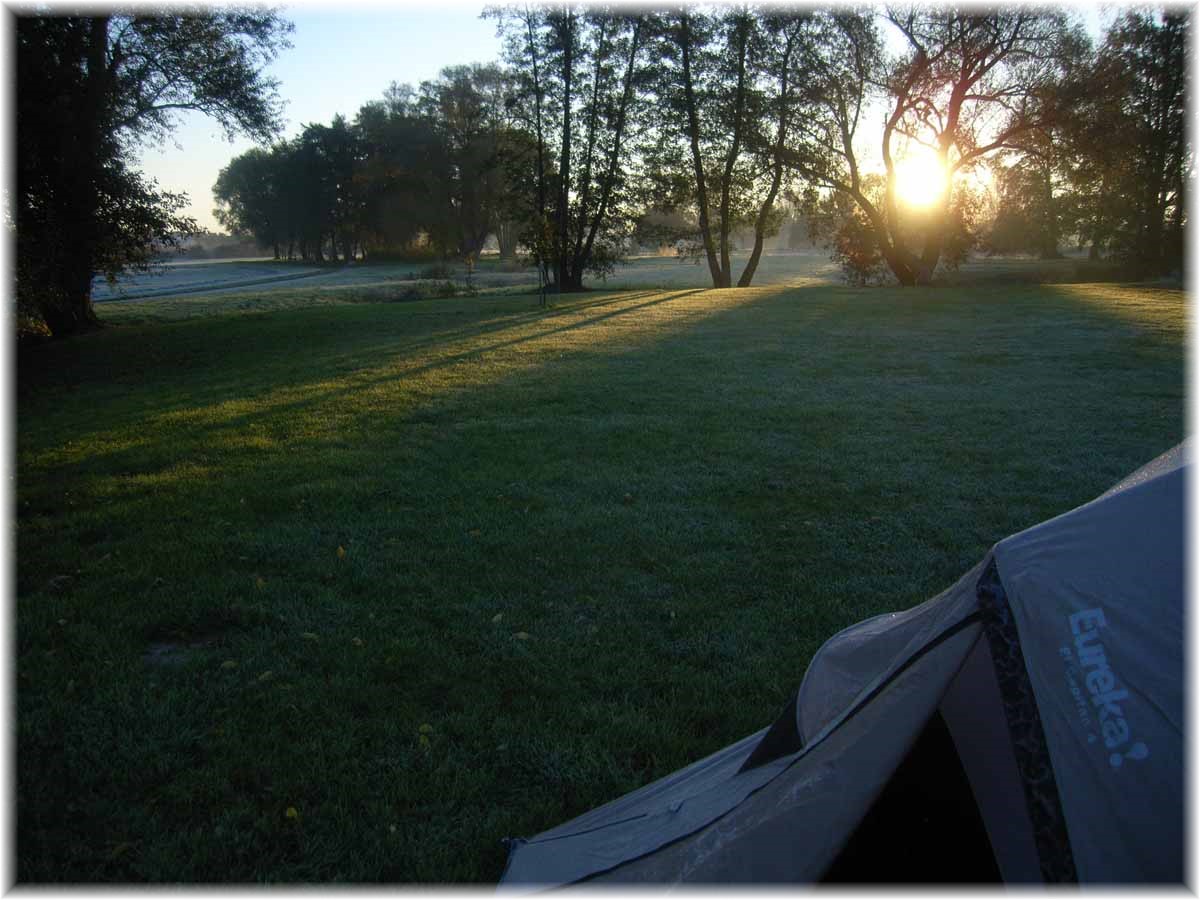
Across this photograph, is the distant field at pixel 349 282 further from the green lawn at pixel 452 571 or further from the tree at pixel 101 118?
the green lawn at pixel 452 571

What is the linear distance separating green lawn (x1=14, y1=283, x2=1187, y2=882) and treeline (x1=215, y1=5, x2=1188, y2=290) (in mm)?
14899

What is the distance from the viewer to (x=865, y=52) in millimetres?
24812

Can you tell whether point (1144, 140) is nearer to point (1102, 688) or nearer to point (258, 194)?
point (1102, 688)

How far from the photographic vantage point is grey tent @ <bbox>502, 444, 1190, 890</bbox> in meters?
1.78

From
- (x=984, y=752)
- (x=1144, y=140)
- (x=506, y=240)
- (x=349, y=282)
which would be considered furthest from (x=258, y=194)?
(x=984, y=752)

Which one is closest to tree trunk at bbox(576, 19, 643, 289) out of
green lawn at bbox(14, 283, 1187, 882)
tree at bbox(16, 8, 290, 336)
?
tree at bbox(16, 8, 290, 336)

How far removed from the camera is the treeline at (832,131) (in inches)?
899

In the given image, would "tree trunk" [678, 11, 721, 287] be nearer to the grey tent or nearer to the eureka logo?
the grey tent

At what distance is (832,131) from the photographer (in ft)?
86.8

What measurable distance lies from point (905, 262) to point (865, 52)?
7443mm

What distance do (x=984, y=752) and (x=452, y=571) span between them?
3.36 meters

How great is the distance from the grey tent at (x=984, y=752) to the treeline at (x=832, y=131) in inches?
839

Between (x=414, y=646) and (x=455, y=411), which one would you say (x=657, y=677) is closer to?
(x=414, y=646)

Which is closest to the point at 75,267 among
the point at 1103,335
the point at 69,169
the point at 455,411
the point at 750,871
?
the point at 69,169
